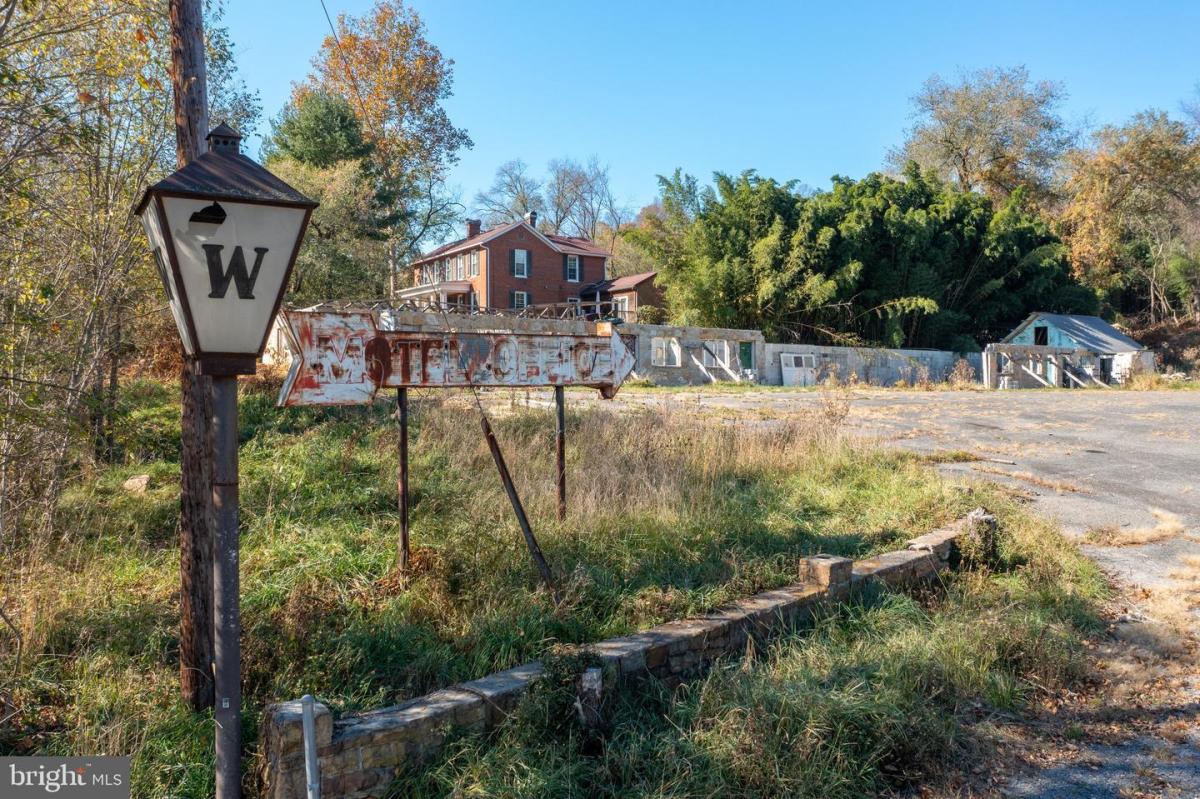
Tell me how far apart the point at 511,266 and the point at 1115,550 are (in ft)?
121

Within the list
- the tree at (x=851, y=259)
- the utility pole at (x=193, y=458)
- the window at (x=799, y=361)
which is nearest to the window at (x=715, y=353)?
the window at (x=799, y=361)

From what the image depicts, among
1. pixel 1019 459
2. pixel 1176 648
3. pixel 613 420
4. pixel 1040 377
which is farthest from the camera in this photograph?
pixel 1040 377

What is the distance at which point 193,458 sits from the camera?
406cm

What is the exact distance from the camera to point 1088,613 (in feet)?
17.8

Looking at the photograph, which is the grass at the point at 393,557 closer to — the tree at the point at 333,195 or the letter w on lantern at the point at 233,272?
the letter w on lantern at the point at 233,272

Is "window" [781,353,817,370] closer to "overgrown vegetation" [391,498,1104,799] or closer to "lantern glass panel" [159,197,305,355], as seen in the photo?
"overgrown vegetation" [391,498,1104,799]

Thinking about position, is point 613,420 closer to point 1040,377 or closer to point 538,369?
point 538,369

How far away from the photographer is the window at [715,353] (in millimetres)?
27513

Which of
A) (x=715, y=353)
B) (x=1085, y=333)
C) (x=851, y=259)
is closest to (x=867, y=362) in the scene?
(x=851, y=259)

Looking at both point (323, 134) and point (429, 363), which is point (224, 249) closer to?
point (429, 363)

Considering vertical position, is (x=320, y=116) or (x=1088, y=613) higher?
(x=320, y=116)

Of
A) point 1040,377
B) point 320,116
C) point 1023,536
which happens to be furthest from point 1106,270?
point 1023,536

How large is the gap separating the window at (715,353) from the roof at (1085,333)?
1602 centimetres

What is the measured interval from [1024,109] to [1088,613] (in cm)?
4557
